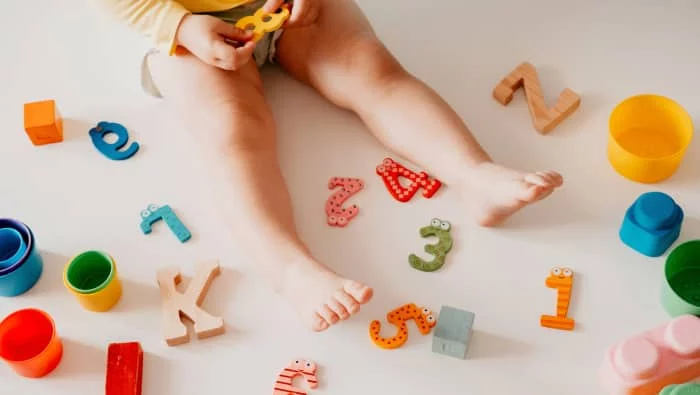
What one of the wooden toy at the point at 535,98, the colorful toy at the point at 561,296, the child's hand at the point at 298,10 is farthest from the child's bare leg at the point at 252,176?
the wooden toy at the point at 535,98

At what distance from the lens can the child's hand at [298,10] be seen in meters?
1.27

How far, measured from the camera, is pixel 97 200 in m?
1.31

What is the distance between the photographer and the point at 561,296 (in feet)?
3.81

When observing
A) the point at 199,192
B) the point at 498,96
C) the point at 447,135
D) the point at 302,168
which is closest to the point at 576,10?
the point at 498,96

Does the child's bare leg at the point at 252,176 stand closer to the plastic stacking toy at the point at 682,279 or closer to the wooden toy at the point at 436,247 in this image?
the wooden toy at the point at 436,247

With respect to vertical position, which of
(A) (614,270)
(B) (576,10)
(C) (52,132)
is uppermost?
(B) (576,10)

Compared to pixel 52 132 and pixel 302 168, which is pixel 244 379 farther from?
pixel 52 132

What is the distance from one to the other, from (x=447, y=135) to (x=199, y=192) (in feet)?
1.10

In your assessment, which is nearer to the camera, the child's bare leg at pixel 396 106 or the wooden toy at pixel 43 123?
the child's bare leg at pixel 396 106

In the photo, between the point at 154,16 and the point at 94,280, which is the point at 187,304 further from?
the point at 154,16

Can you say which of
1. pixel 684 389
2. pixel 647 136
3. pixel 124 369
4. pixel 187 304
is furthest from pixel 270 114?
pixel 684 389

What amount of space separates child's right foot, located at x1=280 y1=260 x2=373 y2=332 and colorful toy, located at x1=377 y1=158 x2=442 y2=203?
6.8 inches

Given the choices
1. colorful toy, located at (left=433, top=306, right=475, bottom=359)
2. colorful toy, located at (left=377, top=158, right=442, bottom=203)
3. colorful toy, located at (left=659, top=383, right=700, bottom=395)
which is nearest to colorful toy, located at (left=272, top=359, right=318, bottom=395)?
colorful toy, located at (left=433, top=306, right=475, bottom=359)

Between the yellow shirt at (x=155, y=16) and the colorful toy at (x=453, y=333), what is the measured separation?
499 mm
